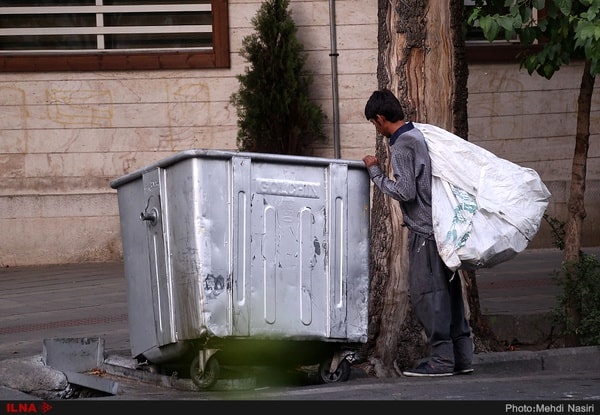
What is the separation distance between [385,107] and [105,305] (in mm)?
4461

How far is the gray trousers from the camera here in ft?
22.3

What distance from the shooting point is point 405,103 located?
7492mm

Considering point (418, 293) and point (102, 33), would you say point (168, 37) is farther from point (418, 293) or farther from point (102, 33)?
point (418, 293)

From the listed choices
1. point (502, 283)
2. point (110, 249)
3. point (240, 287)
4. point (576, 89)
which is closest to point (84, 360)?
point (240, 287)

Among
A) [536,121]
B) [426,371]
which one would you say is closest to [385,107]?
[426,371]

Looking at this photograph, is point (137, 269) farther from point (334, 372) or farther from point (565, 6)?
point (565, 6)

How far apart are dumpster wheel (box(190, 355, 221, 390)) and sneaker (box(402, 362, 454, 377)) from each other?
1.23m

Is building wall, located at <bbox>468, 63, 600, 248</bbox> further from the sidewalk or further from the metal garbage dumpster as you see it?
the metal garbage dumpster

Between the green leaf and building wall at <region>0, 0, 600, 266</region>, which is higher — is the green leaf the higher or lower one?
the higher one

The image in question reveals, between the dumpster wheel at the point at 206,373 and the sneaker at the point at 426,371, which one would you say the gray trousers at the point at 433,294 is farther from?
the dumpster wheel at the point at 206,373

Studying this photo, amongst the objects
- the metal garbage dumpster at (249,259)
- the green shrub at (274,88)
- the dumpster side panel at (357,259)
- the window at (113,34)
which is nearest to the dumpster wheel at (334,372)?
the metal garbage dumpster at (249,259)

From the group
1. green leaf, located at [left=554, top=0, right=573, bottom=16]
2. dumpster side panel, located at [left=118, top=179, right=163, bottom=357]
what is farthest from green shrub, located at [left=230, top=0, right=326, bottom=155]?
dumpster side panel, located at [left=118, top=179, right=163, bottom=357]
